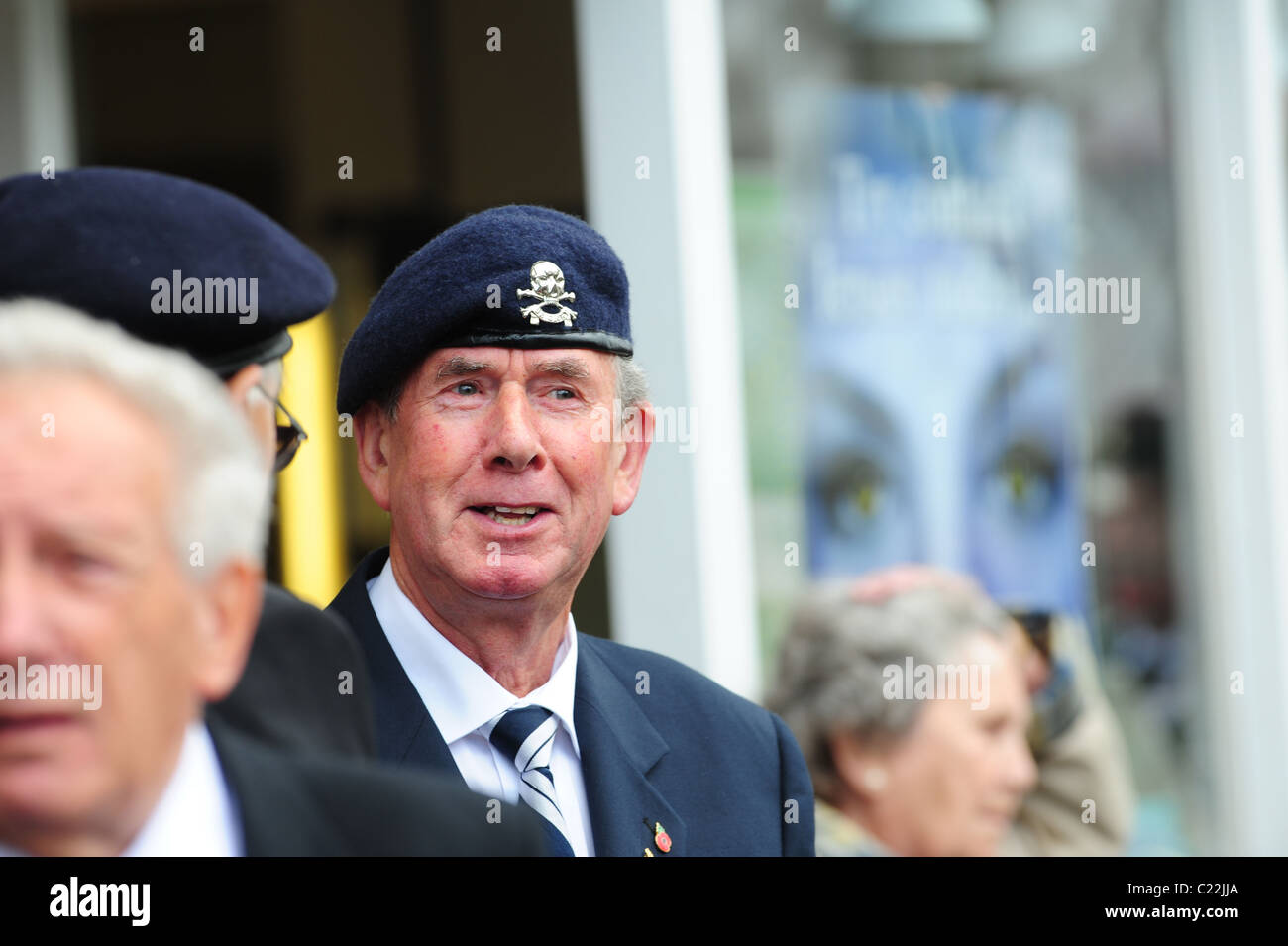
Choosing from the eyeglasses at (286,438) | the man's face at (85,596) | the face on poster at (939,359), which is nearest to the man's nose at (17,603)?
the man's face at (85,596)

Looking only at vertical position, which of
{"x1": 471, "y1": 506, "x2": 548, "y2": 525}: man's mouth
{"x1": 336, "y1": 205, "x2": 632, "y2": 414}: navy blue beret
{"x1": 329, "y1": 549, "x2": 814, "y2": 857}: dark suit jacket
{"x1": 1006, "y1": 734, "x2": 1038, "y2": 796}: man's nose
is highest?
{"x1": 336, "y1": 205, "x2": 632, "y2": 414}: navy blue beret

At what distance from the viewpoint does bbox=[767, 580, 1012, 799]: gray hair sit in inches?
90.9

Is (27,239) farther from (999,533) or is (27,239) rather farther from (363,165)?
(999,533)

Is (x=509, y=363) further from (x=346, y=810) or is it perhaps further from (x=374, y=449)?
(x=346, y=810)

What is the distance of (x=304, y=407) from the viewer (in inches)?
107

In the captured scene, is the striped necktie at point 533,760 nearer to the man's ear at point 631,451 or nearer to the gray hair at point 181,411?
the man's ear at point 631,451

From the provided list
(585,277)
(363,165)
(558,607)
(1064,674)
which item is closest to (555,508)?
(558,607)

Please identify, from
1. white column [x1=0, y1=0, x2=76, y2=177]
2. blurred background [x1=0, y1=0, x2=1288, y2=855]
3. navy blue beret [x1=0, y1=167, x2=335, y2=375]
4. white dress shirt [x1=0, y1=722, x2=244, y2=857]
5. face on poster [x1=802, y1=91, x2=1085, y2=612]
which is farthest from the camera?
face on poster [x1=802, y1=91, x2=1085, y2=612]

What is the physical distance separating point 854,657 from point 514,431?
A: 3.23ft

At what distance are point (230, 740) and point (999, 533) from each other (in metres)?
3.37

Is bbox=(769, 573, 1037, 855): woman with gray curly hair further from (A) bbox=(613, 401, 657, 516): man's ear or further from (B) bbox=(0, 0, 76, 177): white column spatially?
(B) bbox=(0, 0, 76, 177): white column

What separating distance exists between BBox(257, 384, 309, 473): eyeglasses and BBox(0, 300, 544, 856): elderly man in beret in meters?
0.24

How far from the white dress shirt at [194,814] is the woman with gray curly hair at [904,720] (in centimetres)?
90

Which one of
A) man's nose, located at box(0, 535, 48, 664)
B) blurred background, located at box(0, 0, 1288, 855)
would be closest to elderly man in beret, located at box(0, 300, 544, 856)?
man's nose, located at box(0, 535, 48, 664)
